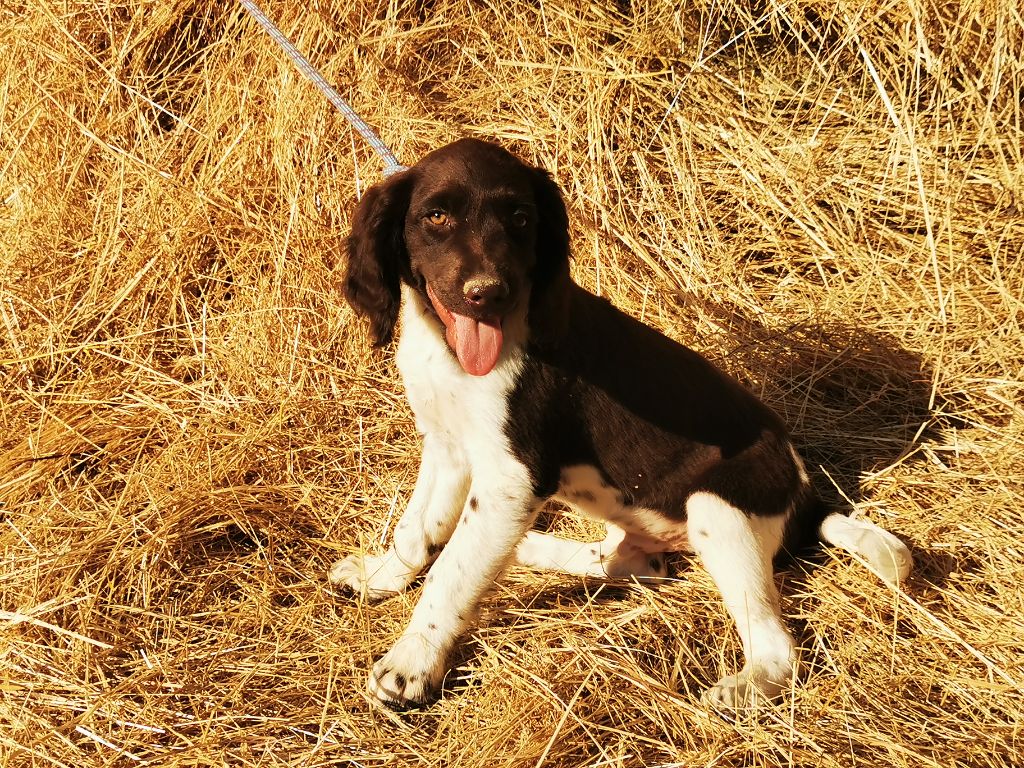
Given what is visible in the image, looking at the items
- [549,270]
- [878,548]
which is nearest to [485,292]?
[549,270]

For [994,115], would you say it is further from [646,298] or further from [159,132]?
[159,132]

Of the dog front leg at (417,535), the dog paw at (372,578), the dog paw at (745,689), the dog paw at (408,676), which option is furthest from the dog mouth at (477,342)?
the dog paw at (745,689)

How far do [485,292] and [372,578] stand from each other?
1.30m

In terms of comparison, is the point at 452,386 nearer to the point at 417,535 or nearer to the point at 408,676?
the point at 417,535

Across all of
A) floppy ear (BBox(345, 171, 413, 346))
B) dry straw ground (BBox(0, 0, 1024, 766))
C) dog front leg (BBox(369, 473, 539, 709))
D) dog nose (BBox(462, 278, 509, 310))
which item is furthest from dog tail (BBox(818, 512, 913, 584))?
floppy ear (BBox(345, 171, 413, 346))

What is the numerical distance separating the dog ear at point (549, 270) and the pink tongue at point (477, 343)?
0.14 meters

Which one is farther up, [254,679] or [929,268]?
[254,679]

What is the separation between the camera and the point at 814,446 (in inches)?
155

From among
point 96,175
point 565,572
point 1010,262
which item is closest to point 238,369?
point 96,175

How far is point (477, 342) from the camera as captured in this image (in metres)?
2.76

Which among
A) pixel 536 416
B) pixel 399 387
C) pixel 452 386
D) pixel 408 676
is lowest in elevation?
pixel 408 676

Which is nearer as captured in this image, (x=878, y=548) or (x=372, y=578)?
(x=878, y=548)

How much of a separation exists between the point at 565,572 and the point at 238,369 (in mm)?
1680

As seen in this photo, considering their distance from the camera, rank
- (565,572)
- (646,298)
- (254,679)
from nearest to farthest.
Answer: (254,679) < (565,572) < (646,298)
